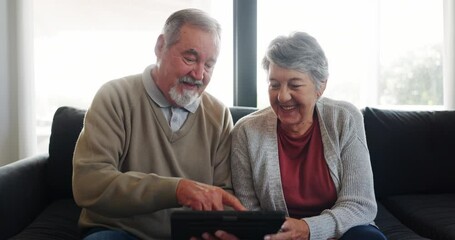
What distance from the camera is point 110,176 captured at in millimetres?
1387

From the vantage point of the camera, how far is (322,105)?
1.69m

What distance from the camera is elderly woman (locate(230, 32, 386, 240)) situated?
5.07 ft

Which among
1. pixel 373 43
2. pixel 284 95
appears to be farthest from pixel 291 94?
pixel 373 43

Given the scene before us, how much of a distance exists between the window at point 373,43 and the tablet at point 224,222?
1505 millimetres

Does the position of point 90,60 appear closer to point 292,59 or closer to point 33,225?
point 33,225

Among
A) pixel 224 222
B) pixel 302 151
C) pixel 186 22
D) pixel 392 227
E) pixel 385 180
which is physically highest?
pixel 186 22

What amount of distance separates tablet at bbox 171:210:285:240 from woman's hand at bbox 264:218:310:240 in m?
0.16

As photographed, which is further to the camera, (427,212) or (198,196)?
(427,212)

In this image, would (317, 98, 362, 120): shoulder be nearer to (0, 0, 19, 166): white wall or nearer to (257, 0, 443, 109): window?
(257, 0, 443, 109): window

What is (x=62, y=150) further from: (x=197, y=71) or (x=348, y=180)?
(x=348, y=180)

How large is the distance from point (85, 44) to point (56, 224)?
1.09m

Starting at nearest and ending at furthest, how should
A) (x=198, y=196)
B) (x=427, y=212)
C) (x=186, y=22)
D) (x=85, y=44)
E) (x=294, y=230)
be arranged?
1. (x=198, y=196)
2. (x=294, y=230)
3. (x=186, y=22)
4. (x=427, y=212)
5. (x=85, y=44)

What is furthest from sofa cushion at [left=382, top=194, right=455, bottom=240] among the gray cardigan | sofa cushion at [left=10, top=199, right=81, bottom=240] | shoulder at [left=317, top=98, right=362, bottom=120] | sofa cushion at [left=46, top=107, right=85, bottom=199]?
sofa cushion at [left=46, top=107, right=85, bottom=199]

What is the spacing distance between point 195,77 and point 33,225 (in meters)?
0.87
